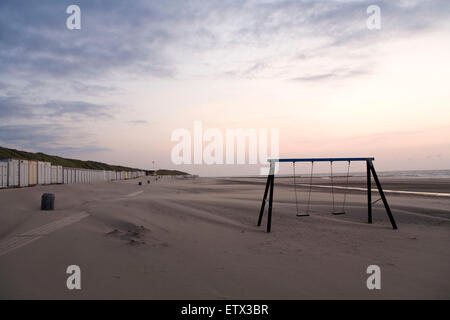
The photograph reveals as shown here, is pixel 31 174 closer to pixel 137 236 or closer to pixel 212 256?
pixel 137 236

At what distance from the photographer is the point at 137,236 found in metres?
9.33

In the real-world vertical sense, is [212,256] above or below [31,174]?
below

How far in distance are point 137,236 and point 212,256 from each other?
2733mm

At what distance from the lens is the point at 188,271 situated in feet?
21.3

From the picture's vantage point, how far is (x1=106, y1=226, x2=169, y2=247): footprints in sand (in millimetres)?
8664

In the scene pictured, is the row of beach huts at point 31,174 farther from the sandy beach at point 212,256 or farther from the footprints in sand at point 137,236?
the footprints in sand at point 137,236

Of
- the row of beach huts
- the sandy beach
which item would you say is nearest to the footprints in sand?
the sandy beach

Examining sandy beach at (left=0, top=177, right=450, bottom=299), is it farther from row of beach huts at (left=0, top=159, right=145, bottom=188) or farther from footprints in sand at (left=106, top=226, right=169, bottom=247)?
row of beach huts at (left=0, top=159, right=145, bottom=188)

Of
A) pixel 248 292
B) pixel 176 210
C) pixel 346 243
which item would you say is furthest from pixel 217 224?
pixel 248 292

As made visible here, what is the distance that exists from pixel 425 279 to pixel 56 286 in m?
6.73

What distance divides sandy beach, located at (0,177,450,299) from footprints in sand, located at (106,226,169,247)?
29 mm

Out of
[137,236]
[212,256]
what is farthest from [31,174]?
[212,256]

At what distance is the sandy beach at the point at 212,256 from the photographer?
557 centimetres
